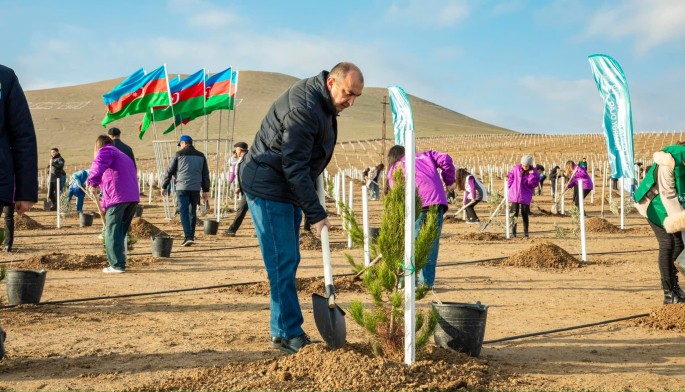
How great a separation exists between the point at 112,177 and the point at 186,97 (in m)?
11.4

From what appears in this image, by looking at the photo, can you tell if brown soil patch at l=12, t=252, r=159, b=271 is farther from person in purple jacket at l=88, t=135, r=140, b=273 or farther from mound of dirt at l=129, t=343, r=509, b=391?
mound of dirt at l=129, t=343, r=509, b=391

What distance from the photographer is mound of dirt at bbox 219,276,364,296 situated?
28.6 ft

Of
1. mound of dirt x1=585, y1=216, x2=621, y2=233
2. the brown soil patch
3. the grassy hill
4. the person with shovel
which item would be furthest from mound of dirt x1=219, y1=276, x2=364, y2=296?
the grassy hill

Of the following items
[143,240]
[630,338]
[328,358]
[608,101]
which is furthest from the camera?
[143,240]

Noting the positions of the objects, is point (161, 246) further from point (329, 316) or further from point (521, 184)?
point (329, 316)

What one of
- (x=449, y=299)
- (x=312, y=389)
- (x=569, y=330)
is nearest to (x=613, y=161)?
(x=449, y=299)

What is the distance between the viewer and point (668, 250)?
24.6 ft

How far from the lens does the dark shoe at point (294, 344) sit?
17.4 feet

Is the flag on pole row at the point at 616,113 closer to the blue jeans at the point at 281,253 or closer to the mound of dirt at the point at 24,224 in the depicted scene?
the blue jeans at the point at 281,253

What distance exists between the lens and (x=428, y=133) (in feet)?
423

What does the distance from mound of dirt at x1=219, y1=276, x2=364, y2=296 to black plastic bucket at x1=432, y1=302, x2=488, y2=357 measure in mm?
3445

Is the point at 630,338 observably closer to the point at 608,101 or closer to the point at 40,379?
the point at 40,379

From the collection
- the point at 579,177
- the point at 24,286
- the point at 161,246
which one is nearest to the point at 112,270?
the point at 161,246

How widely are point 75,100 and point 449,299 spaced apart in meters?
137
